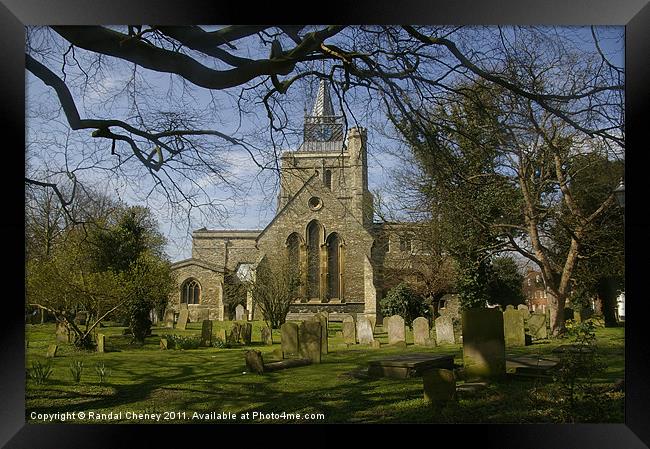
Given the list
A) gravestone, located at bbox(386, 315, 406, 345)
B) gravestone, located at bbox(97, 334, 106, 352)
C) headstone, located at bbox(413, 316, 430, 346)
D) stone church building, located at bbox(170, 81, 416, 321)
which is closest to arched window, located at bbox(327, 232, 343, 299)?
stone church building, located at bbox(170, 81, 416, 321)

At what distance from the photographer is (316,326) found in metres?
5.81

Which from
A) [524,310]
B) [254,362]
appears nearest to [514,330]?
[524,310]

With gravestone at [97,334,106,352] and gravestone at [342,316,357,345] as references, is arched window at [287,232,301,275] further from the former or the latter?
gravestone at [97,334,106,352]

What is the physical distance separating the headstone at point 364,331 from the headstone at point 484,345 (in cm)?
107

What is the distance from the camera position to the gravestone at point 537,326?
18.6ft

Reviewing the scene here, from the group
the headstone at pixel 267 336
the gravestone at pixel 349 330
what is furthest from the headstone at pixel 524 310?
the headstone at pixel 267 336

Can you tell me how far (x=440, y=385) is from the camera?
16.2 ft

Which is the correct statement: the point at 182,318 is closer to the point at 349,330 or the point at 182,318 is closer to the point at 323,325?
the point at 323,325

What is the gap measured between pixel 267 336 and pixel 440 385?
197 centimetres
